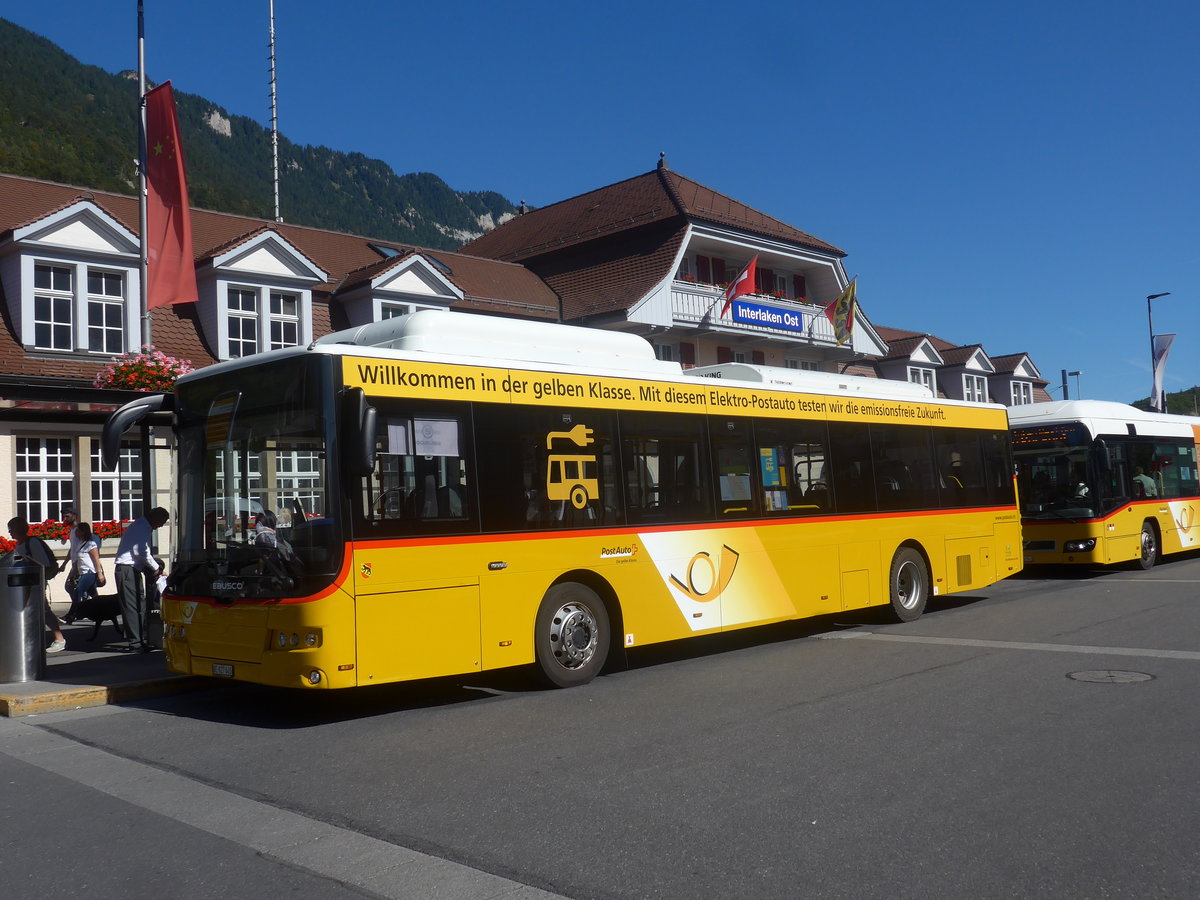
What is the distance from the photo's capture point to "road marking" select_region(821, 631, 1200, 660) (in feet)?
34.5

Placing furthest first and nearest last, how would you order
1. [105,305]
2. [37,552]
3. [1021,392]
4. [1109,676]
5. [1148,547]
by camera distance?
1. [1021,392]
2. [105,305]
3. [1148,547]
4. [37,552]
5. [1109,676]

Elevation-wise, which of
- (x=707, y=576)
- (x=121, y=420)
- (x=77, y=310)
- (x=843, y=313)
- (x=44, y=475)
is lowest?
(x=707, y=576)

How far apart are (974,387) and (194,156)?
343 feet

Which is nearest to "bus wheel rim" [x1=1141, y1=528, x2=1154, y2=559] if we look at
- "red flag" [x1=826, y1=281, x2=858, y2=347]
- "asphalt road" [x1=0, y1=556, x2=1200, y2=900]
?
"asphalt road" [x1=0, y1=556, x2=1200, y2=900]

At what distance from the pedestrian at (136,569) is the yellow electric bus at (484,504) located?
3829 mm

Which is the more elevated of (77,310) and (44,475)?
(77,310)

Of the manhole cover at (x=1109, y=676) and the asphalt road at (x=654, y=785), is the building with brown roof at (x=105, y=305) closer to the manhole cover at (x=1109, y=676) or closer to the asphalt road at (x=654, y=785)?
the asphalt road at (x=654, y=785)

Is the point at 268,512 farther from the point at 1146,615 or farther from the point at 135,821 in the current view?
the point at 1146,615

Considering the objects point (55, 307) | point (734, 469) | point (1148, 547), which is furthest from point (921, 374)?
point (734, 469)

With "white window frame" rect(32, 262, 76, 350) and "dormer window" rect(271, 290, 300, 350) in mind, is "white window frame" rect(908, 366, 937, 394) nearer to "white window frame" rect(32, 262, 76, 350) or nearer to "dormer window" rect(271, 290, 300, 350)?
"dormer window" rect(271, 290, 300, 350)

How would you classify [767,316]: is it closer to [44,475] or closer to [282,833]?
[44,475]

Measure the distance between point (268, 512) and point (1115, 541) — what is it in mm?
16353

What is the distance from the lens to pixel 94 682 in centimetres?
1061

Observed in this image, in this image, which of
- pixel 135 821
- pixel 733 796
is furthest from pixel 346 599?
pixel 733 796
